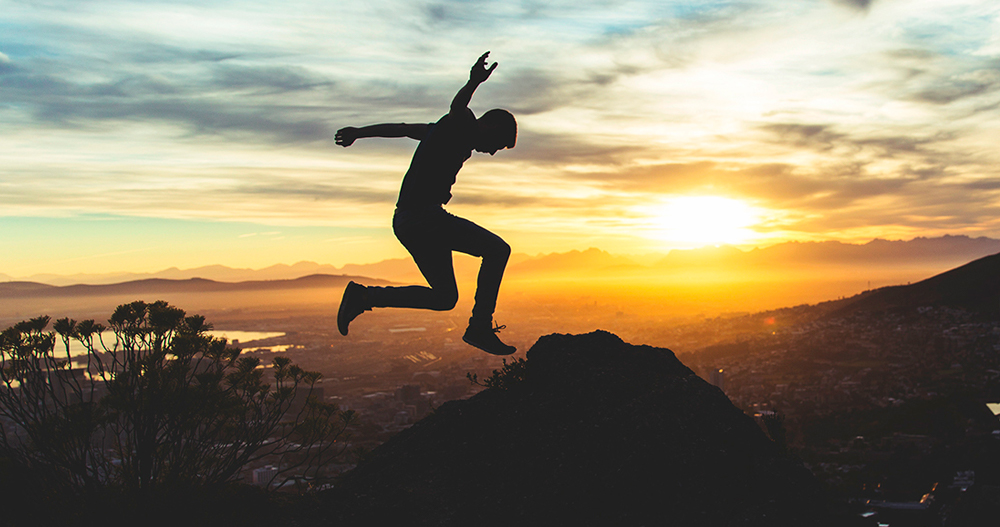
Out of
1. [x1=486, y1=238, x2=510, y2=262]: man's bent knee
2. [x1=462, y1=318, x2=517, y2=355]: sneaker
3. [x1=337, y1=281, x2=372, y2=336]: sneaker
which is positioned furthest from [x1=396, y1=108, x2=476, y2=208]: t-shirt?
[x1=462, y1=318, x2=517, y2=355]: sneaker

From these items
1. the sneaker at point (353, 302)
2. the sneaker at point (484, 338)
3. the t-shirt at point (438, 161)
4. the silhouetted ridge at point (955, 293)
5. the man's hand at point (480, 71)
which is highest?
the man's hand at point (480, 71)

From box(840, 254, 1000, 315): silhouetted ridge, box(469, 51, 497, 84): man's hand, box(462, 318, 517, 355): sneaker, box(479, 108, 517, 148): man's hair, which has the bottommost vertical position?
box(840, 254, 1000, 315): silhouetted ridge

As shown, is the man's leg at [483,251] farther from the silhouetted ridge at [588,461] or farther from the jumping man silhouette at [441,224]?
the silhouetted ridge at [588,461]

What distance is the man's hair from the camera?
5340 millimetres

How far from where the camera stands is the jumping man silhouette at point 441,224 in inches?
210

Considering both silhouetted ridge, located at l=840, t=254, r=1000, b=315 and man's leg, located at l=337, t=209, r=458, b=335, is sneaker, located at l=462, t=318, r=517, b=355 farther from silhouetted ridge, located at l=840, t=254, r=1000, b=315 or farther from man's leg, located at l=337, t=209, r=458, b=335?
silhouetted ridge, located at l=840, t=254, r=1000, b=315

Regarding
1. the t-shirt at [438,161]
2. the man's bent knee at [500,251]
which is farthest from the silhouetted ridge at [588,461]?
the t-shirt at [438,161]

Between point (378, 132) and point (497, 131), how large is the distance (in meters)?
1.33

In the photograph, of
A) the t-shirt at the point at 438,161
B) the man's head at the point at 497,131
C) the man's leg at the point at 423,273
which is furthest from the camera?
the man's leg at the point at 423,273

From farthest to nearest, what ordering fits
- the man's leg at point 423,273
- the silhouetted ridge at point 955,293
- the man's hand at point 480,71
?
the silhouetted ridge at point 955,293
the man's leg at point 423,273
the man's hand at point 480,71

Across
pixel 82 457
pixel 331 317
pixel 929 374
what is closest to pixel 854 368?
pixel 929 374

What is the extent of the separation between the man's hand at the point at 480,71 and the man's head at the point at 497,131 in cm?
69

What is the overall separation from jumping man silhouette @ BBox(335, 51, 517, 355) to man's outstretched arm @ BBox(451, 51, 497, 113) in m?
0.01

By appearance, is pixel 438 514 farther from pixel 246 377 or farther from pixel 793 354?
pixel 793 354
